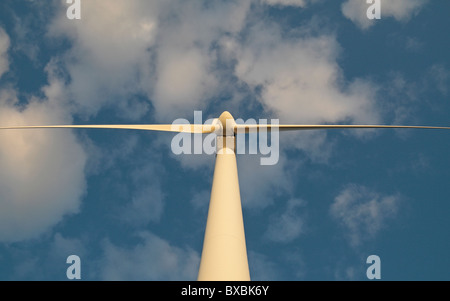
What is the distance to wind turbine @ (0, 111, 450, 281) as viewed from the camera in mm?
18328

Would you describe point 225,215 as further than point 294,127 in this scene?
No

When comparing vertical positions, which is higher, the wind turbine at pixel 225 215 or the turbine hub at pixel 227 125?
the turbine hub at pixel 227 125

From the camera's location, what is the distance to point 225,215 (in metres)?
20.6

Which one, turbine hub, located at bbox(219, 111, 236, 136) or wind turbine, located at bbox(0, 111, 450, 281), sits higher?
turbine hub, located at bbox(219, 111, 236, 136)

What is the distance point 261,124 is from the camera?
2930cm

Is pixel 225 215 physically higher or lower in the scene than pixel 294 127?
lower

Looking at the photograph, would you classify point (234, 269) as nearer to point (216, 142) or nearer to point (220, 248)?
point (220, 248)

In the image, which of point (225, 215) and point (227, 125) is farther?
point (227, 125)

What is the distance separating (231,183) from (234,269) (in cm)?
567

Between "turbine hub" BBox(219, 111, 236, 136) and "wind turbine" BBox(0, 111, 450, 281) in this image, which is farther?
"turbine hub" BBox(219, 111, 236, 136)

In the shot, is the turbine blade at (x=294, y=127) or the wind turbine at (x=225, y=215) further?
the turbine blade at (x=294, y=127)

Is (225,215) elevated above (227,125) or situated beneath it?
situated beneath

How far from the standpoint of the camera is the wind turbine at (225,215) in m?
18.3
